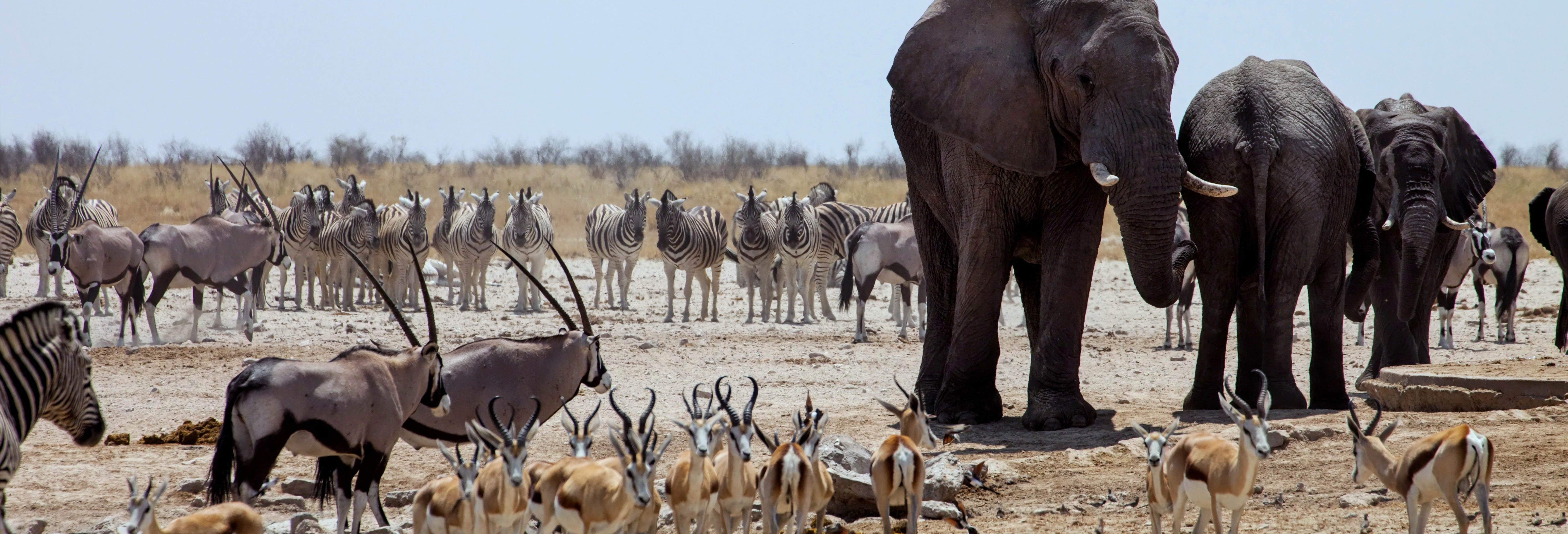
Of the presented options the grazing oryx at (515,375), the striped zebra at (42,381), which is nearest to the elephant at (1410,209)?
the grazing oryx at (515,375)

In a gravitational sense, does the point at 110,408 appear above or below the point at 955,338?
below

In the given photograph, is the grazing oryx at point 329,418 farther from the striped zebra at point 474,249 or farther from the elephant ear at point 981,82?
the striped zebra at point 474,249

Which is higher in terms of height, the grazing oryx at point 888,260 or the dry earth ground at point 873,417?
the grazing oryx at point 888,260

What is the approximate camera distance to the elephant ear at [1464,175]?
11.6 metres

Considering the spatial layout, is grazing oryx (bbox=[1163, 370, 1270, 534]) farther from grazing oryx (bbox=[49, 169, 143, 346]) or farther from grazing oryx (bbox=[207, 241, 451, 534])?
grazing oryx (bbox=[49, 169, 143, 346])

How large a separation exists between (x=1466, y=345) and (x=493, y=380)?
1453cm

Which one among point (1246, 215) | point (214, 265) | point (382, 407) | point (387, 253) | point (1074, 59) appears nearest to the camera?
point (382, 407)

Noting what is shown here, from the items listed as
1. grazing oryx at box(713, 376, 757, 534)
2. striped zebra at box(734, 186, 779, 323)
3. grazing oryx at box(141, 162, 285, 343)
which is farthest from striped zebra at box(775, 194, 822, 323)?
grazing oryx at box(713, 376, 757, 534)

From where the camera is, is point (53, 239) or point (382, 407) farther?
point (53, 239)

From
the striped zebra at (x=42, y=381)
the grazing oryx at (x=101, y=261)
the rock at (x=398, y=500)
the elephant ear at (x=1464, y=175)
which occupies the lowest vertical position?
the rock at (x=398, y=500)

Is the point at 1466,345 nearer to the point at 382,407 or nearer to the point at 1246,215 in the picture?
the point at 1246,215

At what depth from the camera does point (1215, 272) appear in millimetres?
9102

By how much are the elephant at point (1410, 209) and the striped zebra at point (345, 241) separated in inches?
680

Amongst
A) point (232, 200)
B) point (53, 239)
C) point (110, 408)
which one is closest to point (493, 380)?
point (110, 408)
